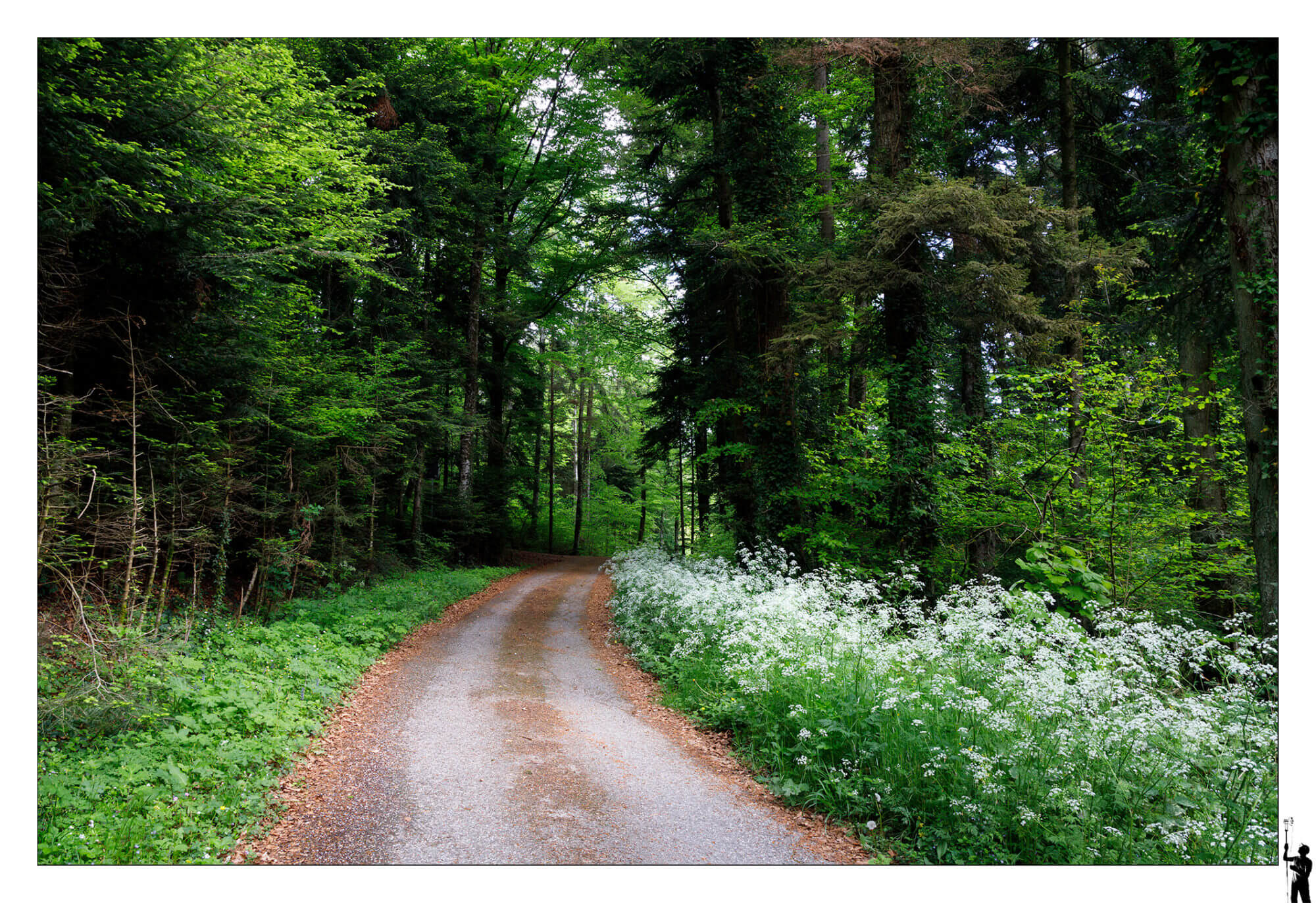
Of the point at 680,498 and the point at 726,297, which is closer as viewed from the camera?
the point at 726,297

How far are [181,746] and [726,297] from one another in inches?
453

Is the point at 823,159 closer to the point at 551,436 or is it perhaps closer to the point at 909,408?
the point at 909,408

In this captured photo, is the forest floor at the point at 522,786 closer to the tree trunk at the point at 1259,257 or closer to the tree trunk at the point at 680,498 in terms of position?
the tree trunk at the point at 1259,257

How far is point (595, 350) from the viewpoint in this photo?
17.4 metres

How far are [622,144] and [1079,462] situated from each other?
1450 cm

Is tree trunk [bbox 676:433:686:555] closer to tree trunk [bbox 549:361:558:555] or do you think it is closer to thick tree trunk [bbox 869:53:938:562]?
tree trunk [bbox 549:361:558:555]

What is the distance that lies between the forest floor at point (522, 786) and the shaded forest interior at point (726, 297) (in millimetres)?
2574

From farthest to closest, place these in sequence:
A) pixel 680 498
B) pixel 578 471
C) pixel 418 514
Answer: pixel 578 471
pixel 680 498
pixel 418 514

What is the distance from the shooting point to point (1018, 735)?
→ 3.61 metres

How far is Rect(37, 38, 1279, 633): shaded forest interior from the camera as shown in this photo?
482 cm

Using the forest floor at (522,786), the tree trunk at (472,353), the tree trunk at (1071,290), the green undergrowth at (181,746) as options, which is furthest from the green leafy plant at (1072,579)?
the tree trunk at (472,353)
